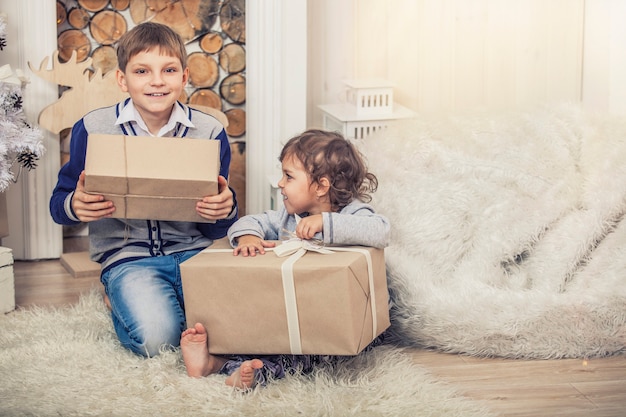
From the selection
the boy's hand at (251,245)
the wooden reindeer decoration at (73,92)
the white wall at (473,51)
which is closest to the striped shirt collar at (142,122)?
the boy's hand at (251,245)

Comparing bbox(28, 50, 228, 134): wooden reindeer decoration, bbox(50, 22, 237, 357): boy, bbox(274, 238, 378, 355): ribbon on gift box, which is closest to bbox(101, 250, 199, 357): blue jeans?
bbox(50, 22, 237, 357): boy

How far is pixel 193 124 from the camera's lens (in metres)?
2.12

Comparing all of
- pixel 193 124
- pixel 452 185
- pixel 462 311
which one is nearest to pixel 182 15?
pixel 193 124

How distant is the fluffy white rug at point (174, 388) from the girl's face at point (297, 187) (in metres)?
0.36

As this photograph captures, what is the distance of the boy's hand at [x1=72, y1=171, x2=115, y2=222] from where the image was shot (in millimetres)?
1834

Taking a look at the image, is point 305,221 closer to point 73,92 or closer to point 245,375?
point 245,375

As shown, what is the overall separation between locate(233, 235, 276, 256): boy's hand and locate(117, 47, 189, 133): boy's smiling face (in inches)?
15.7

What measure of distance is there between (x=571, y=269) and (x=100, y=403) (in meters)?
1.16

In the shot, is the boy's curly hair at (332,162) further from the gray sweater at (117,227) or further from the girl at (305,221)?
the gray sweater at (117,227)

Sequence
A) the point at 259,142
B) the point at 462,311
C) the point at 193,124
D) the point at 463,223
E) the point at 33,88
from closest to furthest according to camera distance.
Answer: the point at 462,311 → the point at 193,124 → the point at 463,223 → the point at 33,88 → the point at 259,142

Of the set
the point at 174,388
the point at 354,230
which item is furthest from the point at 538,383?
the point at 174,388

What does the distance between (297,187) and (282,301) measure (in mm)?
338

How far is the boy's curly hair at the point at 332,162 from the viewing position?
189 centimetres

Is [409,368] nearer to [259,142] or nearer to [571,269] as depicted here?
[571,269]
